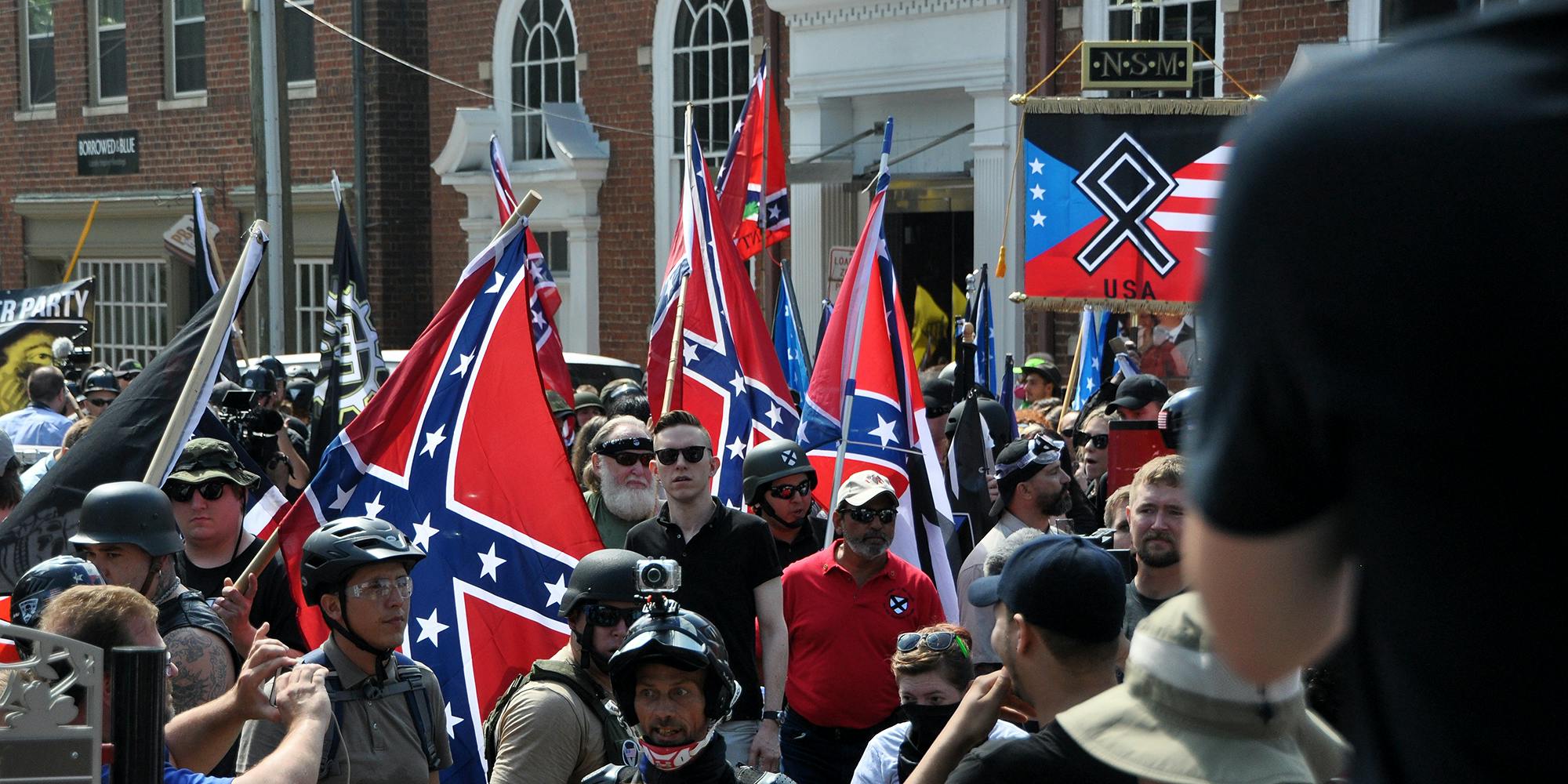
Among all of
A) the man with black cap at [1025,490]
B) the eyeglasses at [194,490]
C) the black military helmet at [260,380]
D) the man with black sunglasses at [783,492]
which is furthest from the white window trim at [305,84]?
the man with black cap at [1025,490]

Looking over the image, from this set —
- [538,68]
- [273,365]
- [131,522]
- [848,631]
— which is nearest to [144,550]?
[131,522]

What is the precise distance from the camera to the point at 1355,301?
1.02 metres

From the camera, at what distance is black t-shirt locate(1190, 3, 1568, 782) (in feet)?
3.26

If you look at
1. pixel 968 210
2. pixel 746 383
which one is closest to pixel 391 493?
pixel 746 383

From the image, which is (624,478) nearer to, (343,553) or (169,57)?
(343,553)

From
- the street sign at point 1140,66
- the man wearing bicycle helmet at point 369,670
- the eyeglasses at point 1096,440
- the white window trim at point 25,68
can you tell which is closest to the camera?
the man wearing bicycle helmet at point 369,670

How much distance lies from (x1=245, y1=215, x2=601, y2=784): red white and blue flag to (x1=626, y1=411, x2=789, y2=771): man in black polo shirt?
0.46m

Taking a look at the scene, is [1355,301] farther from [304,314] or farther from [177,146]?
[177,146]

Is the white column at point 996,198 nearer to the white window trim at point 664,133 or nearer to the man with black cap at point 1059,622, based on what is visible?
the white window trim at point 664,133

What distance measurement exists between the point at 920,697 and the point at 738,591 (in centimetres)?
162

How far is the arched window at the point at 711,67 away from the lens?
19094 mm

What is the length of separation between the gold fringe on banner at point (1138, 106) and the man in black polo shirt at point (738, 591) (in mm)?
4430

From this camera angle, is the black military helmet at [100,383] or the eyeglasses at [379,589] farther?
the black military helmet at [100,383]

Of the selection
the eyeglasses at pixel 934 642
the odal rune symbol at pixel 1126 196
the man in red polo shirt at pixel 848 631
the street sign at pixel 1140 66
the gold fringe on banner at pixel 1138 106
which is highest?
the street sign at pixel 1140 66
